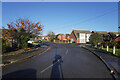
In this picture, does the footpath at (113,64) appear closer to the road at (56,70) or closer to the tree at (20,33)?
the road at (56,70)

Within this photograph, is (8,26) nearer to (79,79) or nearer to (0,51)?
Result: (0,51)

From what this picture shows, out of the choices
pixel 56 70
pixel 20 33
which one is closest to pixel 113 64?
pixel 56 70

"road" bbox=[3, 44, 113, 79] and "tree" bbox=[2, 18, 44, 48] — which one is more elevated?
"tree" bbox=[2, 18, 44, 48]

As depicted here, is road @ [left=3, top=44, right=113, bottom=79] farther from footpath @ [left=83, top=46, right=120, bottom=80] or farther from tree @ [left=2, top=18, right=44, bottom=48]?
tree @ [left=2, top=18, right=44, bottom=48]

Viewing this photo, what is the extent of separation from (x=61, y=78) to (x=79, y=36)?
56.6 metres

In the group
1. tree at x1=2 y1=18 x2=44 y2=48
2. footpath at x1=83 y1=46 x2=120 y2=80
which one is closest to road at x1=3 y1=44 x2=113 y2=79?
footpath at x1=83 y1=46 x2=120 y2=80

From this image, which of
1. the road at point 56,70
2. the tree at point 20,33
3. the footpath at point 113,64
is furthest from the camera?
the tree at point 20,33

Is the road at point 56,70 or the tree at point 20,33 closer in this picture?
the road at point 56,70

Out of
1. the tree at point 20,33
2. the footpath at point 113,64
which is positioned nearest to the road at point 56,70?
the footpath at point 113,64

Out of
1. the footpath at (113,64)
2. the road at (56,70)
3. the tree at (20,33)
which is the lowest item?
the road at (56,70)

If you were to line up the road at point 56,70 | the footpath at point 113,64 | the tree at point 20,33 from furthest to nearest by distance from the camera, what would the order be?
the tree at point 20,33, the footpath at point 113,64, the road at point 56,70

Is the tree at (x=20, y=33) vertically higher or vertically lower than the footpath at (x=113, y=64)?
higher

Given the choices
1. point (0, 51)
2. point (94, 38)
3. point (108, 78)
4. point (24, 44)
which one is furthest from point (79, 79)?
point (94, 38)

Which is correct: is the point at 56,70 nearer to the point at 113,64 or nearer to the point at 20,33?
the point at 113,64
